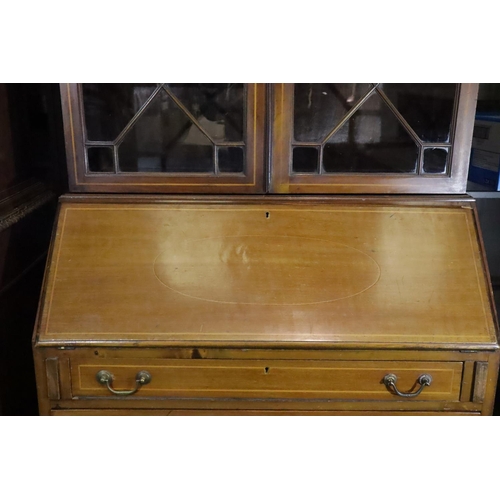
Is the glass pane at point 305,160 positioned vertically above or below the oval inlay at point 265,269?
above

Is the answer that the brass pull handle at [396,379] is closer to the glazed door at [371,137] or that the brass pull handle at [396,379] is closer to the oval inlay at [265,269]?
the oval inlay at [265,269]

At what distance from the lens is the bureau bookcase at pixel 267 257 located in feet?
4.29

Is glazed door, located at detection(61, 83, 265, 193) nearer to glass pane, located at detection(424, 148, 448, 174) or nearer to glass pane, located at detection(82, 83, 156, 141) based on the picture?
glass pane, located at detection(82, 83, 156, 141)

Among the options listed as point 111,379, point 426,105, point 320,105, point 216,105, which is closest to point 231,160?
point 216,105

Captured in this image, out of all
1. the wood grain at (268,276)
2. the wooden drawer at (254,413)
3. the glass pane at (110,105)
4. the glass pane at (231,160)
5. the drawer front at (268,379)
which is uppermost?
the glass pane at (110,105)

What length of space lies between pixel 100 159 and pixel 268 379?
2.44 ft

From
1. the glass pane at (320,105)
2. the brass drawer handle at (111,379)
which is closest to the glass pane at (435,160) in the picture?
the glass pane at (320,105)

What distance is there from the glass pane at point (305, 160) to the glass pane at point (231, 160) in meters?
0.14

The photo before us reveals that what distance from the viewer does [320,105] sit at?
150 cm

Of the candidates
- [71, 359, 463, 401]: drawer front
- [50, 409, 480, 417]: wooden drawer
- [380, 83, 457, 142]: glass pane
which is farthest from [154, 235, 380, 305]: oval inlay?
[380, 83, 457, 142]: glass pane

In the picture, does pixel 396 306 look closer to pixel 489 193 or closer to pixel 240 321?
pixel 240 321

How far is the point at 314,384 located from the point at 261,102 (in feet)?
2.39

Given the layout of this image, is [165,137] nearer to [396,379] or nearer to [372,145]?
[372,145]

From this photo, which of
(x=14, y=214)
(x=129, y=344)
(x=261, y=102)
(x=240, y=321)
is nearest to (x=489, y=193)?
(x=261, y=102)
